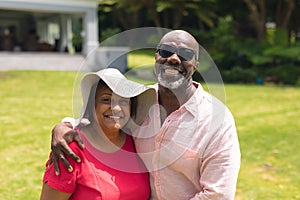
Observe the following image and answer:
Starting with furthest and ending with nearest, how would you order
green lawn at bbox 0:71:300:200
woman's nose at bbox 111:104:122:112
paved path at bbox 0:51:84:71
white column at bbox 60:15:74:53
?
1. white column at bbox 60:15:74:53
2. paved path at bbox 0:51:84:71
3. green lawn at bbox 0:71:300:200
4. woman's nose at bbox 111:104:122:112

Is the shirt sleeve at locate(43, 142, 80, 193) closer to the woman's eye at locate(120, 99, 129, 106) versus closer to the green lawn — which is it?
the woman's eye at locate(120, 99, 129, 106)

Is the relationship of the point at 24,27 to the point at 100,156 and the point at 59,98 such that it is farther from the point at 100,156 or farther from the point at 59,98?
the point at 100,156

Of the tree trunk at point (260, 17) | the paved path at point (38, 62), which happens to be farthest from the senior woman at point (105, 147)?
the tree trunk at point (260, 17)

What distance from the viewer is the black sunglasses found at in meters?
1.88

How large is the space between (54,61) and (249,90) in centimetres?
795

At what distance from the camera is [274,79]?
14203 millimetres

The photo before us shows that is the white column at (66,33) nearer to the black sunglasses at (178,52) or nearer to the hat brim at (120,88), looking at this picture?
the hat brim at (120,88)

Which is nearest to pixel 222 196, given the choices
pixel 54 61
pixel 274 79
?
pixel 274 79

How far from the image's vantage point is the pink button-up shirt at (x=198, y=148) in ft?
6.24

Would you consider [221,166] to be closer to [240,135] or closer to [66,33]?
[240,135]

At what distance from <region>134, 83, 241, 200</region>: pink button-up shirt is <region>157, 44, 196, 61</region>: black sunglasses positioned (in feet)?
0.62

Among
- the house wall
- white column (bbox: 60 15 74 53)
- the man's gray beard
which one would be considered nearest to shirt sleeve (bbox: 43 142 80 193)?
the man's gray beard

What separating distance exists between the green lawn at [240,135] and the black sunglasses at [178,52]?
9.01 ft

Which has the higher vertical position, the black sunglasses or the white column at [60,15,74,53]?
the black sunglasses
